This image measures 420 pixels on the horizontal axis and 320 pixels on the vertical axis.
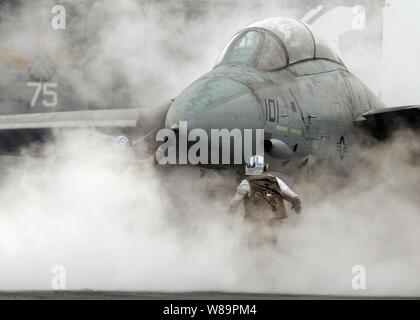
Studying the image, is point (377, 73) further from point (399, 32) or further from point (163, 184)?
point (163, 184)

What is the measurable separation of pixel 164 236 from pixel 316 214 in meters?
2.03

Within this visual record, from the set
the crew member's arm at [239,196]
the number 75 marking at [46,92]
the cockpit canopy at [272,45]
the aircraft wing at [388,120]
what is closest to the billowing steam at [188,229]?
the aircraft wing at [388,120]

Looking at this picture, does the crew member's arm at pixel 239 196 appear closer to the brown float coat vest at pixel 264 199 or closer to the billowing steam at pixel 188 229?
the brown float coat vest at pixel 264 199

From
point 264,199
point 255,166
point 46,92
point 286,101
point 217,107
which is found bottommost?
point 264,199

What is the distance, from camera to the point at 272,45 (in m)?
12.5

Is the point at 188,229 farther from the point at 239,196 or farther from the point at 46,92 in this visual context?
the point at 46,92

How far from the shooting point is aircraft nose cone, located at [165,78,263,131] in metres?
10.9

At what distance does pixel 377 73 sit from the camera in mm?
15625

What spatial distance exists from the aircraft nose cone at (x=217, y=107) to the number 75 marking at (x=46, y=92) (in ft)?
27.6

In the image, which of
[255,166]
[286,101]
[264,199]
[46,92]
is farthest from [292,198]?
[46,92]

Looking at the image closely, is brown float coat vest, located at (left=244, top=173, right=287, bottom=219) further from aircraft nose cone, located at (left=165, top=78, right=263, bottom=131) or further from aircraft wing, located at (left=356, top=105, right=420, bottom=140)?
aircraft wing, located at (left=356, top=105, right=420, bottom=140)

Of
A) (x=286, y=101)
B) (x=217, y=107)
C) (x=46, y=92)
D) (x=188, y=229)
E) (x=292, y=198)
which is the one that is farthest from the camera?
(x=46, y=92)

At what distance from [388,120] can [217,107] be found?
9.48ft
